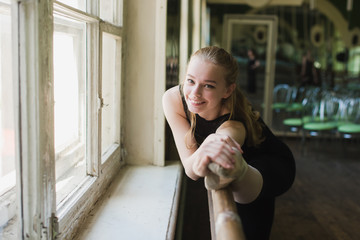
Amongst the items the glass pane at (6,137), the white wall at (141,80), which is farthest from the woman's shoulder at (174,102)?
the glass pane at (6,137)

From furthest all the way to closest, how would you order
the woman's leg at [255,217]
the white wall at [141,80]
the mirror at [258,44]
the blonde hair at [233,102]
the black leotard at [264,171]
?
1. the mirror at [258,44]
2. the white wall at [141,80]
3. the woman's leg at [255,217]
4. the black leotard at [264,171]
5. the blonde hair at [233,102]

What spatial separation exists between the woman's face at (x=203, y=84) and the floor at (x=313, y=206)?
1.00 metres

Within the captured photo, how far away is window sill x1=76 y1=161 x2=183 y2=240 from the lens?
4.19ft

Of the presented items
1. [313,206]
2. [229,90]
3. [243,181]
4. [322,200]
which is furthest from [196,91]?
[322,200]

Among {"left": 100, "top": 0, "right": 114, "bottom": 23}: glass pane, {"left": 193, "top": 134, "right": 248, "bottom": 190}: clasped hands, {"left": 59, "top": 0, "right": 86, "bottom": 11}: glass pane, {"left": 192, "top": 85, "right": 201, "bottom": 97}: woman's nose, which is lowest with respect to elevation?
{"left": 193, "top": 134, "right": 248, "bottom": 190}: clasped hands

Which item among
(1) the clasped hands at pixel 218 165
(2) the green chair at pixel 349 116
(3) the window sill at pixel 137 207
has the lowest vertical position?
(3) the window sill at pixel 137 207

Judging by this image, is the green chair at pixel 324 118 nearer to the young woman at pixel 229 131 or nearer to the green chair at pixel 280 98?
the green chair at pixel 280 98

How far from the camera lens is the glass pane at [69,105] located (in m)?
1.20

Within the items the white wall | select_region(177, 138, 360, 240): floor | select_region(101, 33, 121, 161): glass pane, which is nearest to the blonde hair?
select_region(101, 33, 121, 161): glass pane

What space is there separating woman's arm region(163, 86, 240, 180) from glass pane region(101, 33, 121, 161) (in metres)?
0.43

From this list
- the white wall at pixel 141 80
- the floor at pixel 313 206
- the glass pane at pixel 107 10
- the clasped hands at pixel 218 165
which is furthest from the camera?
the floor at pixel 313 206

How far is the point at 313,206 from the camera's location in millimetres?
3279

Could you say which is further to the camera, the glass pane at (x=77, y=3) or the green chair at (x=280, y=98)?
the green chair at (x=280, y=98)

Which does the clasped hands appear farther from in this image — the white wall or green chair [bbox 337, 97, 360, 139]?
green chair [bbox 337, 97, 360, 139]
